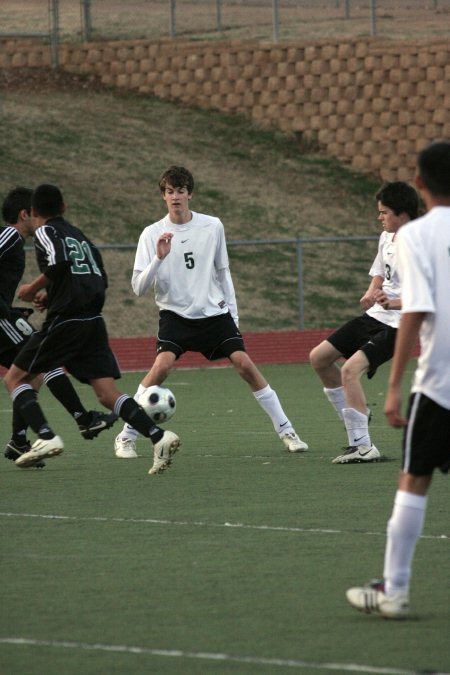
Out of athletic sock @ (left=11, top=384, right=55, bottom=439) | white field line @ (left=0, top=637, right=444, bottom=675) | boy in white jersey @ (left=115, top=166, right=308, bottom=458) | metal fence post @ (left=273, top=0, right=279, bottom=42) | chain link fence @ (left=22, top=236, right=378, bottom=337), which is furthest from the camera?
metal fence post @ (left=273, top=0, right=279, bottom=42)

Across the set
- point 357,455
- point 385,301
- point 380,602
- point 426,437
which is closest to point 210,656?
point 380,602

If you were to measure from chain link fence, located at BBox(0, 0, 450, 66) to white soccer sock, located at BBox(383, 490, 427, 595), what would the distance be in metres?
30.9

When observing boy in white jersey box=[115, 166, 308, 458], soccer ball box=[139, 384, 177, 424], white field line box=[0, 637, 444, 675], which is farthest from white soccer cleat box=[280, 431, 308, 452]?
white field line box=[0, 637, 444, 675]

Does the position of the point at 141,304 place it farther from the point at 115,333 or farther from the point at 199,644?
the point at 199,644

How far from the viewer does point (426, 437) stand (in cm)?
564

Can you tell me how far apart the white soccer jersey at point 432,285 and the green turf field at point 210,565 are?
0.90 m

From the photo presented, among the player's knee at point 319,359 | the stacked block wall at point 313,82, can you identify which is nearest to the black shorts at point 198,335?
the player's knee at point 319,359

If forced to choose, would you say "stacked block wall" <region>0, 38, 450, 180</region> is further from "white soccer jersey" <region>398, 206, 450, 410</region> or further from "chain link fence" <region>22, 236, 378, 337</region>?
"white soccer jersey" <region>398, 206, 450, 410</region>

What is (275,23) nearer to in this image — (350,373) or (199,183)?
(199,183)

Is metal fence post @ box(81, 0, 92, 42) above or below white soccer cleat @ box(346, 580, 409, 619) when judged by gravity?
above

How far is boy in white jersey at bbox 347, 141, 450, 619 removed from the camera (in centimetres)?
559

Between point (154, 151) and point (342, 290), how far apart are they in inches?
295

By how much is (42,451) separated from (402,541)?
446 centimetres

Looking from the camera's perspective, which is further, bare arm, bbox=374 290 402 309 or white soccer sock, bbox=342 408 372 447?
white soccer sock, bbox=342 408 372 447
